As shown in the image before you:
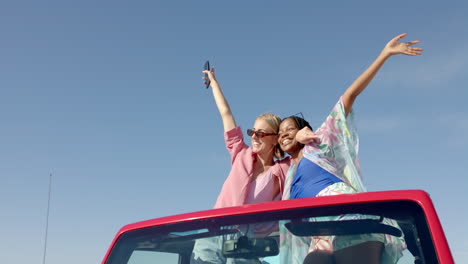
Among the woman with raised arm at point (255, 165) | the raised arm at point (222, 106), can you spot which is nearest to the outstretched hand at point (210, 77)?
the raised arm at point (222, 106)

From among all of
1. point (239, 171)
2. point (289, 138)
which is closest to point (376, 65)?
point (289, 138)

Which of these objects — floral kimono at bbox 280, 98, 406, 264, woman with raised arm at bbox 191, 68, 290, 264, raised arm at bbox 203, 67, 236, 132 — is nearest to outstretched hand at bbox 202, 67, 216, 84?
raised arm at bbox 203, 67, 236, 132

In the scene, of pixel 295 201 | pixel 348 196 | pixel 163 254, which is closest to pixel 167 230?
pixel 163 254

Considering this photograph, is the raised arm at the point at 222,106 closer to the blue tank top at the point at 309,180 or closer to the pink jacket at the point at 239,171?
the pink jacket at the point at 239,171

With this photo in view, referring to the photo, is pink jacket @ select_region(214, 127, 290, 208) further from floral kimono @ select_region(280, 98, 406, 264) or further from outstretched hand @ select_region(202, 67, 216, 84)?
outstretched hand @ select_region(202, 67, 216, 84)

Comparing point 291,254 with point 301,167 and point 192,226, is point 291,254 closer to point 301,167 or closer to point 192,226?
point 192,226

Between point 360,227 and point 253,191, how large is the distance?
6.18ft

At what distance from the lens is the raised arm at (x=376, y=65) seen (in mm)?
3629

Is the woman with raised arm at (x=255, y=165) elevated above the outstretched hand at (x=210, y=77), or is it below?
below

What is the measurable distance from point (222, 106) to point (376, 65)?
5.78ft

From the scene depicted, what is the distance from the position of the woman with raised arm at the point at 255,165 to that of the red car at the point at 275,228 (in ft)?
4.61

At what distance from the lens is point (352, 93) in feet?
12.1

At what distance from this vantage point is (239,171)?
4.40 meters

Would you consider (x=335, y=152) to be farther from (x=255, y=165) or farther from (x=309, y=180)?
(x=255, y=165)
